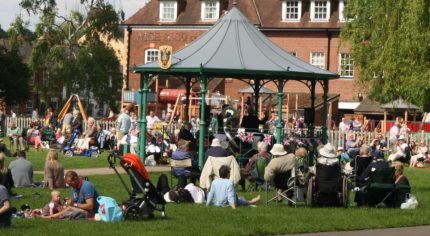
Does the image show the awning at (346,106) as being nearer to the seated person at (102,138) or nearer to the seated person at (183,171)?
the seated person at (102,138)

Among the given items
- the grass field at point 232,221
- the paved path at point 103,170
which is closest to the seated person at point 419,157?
the paved path at point 103,170

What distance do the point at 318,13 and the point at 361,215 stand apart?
49.7 metres

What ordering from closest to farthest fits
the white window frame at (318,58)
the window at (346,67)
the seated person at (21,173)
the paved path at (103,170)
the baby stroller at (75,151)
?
the seated person at (21,173) → the paved path at (103,170) → the baby stroller at (75,151) → the window at (346,67) → the white window frame at (318,58)

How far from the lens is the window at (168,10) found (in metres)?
73.9

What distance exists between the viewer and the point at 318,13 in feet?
232

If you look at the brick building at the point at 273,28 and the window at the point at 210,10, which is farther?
the window at the point at 210,10

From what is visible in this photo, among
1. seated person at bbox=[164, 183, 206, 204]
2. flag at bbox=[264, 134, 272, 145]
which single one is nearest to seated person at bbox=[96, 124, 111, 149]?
flag at bbox=[264, 134, 272, 145]

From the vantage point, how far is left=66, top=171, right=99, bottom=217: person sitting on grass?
1964cm

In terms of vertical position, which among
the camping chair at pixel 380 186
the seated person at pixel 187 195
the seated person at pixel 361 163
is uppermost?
the seated person at pixel 361 163

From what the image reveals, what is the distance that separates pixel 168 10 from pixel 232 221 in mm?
54825

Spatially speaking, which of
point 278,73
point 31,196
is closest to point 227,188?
point 31,196

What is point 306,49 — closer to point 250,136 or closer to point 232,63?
point 232,63

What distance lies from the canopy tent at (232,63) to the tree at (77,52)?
35.7 meters

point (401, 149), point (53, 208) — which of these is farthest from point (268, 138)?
point (53, 208)
